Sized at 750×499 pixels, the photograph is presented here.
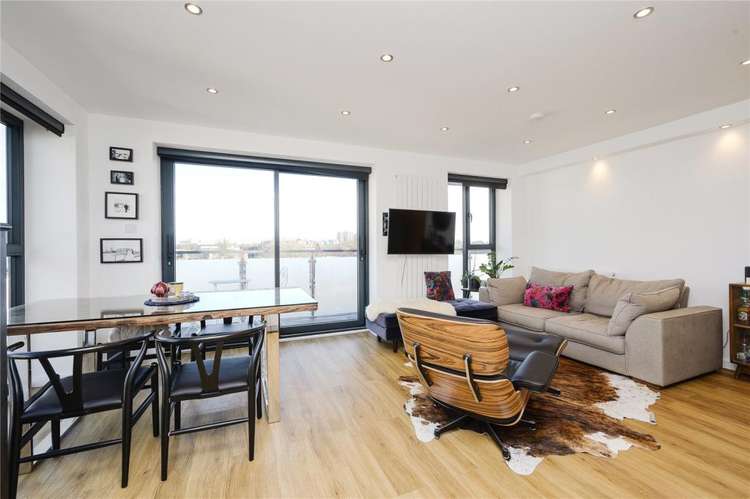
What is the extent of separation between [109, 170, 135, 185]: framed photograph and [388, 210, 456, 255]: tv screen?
10.1 feet

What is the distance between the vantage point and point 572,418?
239cm

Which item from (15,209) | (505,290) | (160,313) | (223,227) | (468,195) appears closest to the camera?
(160,313)

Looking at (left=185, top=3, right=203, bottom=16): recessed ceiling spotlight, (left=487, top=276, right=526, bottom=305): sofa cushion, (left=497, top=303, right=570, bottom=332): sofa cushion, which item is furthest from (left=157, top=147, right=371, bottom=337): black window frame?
(left=185, top=3, right=203, bottom=16): recessed ceiling spotlight

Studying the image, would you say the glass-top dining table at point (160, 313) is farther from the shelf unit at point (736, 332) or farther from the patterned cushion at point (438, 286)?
the shelf unit at point (736, 332)

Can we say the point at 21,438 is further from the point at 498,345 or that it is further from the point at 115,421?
the point at 498,345

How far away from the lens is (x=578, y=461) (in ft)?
6.29

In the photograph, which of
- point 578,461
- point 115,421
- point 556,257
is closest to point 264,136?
point 115,421

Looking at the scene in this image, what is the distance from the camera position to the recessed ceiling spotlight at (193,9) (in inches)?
74.4

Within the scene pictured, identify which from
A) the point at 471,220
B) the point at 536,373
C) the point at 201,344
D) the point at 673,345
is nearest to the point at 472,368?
the point at 536,373

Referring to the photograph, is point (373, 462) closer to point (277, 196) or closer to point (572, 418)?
point (572, 418)

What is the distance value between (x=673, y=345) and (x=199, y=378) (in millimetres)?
3805

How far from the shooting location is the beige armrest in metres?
2.86

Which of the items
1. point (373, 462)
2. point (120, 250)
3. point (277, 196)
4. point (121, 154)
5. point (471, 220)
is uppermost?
point (121, 154)

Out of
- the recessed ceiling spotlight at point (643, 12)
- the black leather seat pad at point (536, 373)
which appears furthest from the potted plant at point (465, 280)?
the recessed ceiling spotlight at point (643, 12)
